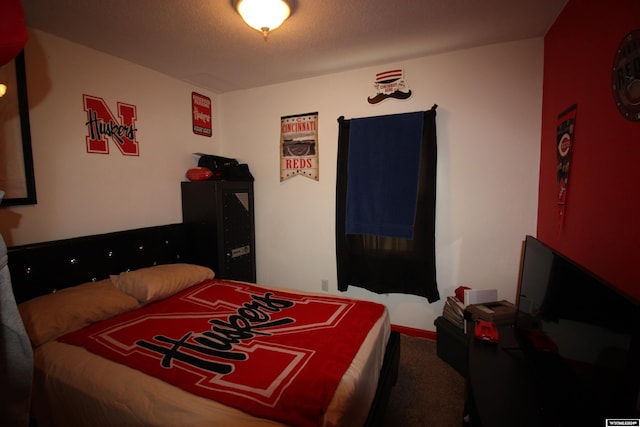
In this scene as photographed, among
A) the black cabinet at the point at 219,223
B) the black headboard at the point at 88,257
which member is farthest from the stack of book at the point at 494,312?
the black headboard at the point at 88,257

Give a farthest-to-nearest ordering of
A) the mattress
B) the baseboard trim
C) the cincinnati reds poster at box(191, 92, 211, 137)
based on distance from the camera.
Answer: the cincinnati reds poster at box(191, 92, 211, 137) → the baseboard trim → the mattress

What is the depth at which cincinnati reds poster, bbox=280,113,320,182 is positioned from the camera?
9.58 feet

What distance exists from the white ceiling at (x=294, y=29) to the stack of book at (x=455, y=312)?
2090 mm

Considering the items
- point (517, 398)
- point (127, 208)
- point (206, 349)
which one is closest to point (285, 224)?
point (127, 208)

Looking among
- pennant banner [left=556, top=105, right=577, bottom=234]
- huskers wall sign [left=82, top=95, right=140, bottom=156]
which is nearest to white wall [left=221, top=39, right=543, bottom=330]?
pennant banner [left=556, top=105, right=577, bottom=234]

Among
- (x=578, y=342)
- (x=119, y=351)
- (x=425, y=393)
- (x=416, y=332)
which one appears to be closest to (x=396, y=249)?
(x=416, y=332)

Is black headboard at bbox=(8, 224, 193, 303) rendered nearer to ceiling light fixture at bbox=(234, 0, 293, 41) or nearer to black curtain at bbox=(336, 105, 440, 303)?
black curtain at bbox=(336, 105, 440, 303)

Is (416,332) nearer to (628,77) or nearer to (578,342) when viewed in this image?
(578,342)

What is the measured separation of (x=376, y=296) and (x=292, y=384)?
70.4 inches

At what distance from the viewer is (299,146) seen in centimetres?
299

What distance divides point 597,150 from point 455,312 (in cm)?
142

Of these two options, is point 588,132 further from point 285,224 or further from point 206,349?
point 285,224

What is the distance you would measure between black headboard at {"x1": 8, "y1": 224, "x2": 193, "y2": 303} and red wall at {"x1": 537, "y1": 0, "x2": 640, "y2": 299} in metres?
3.11

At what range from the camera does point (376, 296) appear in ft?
9.18
